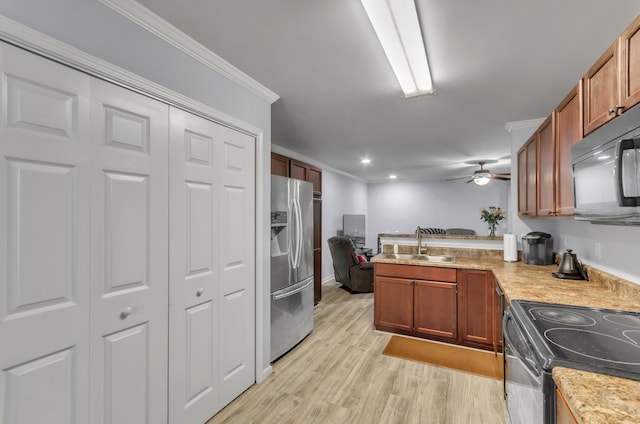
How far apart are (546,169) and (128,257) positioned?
9.85ft

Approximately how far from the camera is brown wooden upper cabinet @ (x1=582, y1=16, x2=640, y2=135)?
1182 millimetres

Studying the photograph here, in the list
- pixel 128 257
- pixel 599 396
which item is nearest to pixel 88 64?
pixel 128 257

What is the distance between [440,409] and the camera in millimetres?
2072

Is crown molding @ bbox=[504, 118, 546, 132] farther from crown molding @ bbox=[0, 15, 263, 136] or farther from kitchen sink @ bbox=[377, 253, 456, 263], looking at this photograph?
crown molding @ bbox=[0, 15, 263, 136]

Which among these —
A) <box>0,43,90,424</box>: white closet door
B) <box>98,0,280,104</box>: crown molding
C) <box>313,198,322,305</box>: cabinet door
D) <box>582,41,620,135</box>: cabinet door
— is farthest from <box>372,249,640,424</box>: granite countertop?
<box>98,0,280,104</box>: crown molding

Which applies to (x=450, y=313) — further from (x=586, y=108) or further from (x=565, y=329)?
(x=586, y=108)

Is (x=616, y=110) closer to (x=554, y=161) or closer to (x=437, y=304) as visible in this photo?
(x=554, y=161)

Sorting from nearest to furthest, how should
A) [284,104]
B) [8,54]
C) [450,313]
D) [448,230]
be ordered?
1. [8,54]
2. [284,104]
3. [450,313]
4. [448,230]

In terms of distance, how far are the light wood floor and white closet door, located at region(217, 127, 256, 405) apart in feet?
0.77

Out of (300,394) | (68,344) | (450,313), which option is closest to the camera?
(68,344)

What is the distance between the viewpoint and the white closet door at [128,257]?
1.35 m

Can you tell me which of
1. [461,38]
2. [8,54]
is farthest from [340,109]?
[8,54]

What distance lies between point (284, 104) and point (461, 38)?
64.7 inches

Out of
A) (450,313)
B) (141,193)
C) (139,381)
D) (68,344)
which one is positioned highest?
(141,193)
